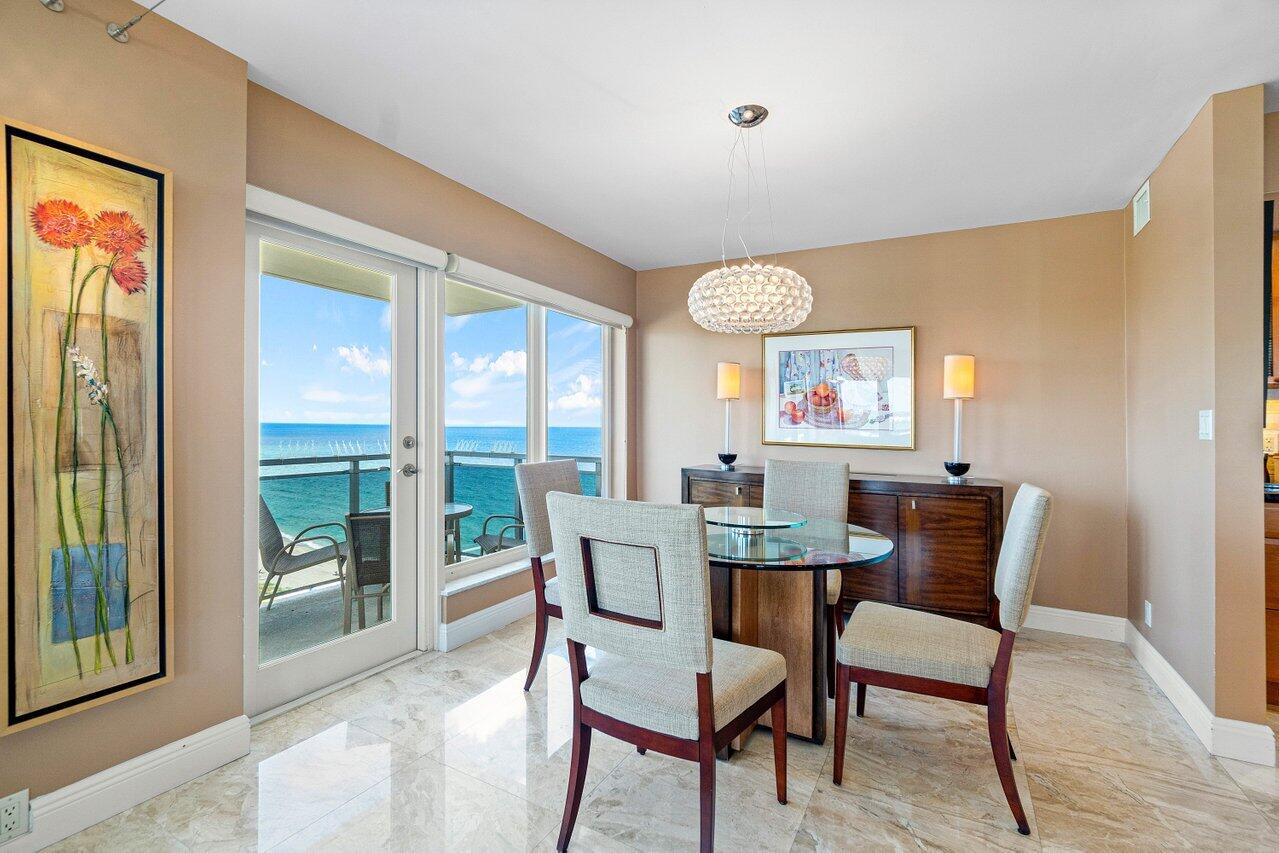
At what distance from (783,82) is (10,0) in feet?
7.50

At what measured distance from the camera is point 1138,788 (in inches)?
76.0

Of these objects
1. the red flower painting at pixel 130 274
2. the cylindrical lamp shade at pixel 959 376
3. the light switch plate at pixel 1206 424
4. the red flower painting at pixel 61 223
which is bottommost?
the light switch plate at pixel 1206 424

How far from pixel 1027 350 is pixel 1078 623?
1.63 metres

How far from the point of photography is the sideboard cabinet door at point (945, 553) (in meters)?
3.23

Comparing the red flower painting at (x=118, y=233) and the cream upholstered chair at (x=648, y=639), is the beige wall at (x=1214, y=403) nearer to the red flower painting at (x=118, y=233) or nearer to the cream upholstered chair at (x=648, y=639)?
the cream upholstered chair at (x=648, y=639)

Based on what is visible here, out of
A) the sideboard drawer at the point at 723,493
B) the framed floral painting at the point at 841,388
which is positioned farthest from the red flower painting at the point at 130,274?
the framed floral painting at the point at 841,388

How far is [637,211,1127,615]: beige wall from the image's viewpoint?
335cm

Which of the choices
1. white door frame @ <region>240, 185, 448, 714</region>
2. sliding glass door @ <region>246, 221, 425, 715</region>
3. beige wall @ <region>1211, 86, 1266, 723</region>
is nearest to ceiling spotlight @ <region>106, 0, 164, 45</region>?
white door frame @ <region>240, 185, 448, 714</region>

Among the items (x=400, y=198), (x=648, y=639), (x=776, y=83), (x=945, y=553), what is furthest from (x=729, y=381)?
(x=648, y=639)

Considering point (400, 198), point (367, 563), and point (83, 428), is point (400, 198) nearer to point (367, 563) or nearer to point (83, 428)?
point (83, 428)

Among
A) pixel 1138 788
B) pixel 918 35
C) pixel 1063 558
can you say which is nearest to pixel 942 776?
pixel 1138 788

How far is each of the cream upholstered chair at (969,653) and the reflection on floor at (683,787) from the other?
0.19 m

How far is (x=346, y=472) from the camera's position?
2.67m

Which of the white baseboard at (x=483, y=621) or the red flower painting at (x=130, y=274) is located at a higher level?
the red flower painting at (x=130, y=274)
